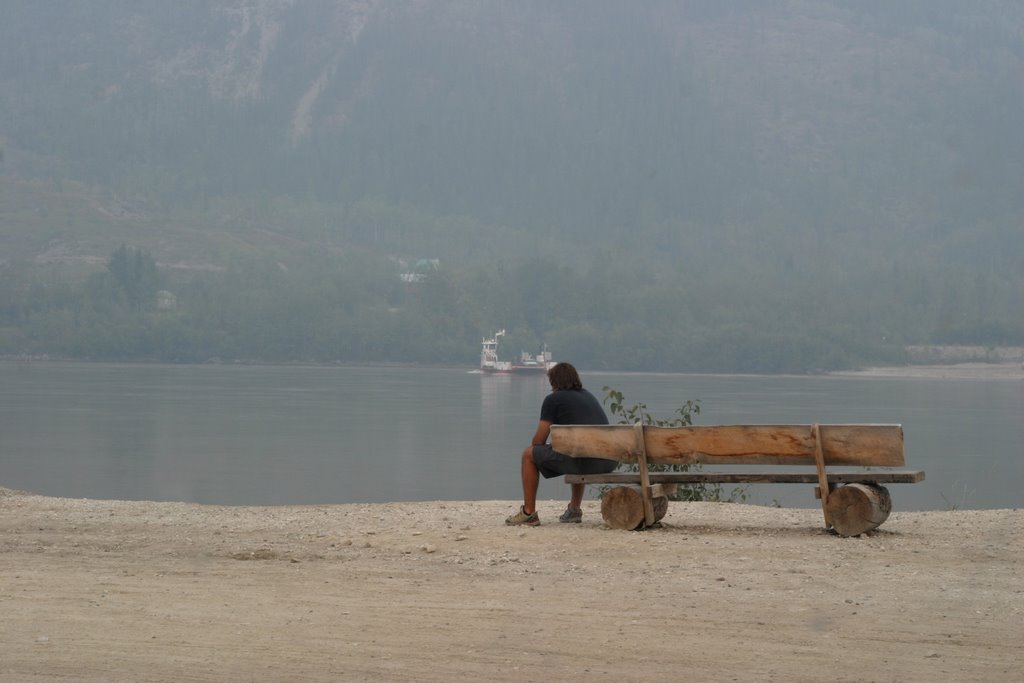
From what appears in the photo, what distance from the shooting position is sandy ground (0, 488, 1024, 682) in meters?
5.73

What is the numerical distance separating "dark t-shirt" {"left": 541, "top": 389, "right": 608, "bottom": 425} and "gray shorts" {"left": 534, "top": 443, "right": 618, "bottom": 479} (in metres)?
0.29

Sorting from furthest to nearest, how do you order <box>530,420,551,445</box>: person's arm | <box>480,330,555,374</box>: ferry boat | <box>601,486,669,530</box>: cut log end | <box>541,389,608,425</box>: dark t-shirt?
<box>480,330,555,374</box>: ferry boat, <box>541,389,608,425</box>: dark t-shirt, <box>530,420,551,445</box>: person's arm, <box>601,486,669,530</box>: cut log end

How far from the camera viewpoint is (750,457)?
8906 millimetres

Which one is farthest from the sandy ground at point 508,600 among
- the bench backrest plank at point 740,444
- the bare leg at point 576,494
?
the bench backrest plank at point 740,444

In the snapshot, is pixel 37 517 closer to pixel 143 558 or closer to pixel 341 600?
pixel 143 558

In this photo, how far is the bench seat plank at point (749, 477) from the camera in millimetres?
8648

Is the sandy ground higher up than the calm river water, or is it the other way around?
the sandy ground

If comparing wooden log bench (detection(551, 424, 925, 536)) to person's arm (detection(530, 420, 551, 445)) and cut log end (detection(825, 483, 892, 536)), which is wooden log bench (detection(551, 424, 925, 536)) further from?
person's arm (detection(530, 420, 551, 445))

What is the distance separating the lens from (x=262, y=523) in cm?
1029

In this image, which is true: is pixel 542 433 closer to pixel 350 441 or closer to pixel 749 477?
pixel 749 477

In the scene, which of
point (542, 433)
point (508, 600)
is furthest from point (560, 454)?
point (508, 600)

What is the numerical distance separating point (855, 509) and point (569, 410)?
206 cm

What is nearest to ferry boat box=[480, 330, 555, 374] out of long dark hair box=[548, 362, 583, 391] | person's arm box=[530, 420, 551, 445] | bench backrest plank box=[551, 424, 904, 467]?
long dark hair box=[548, 362, 583, 391]

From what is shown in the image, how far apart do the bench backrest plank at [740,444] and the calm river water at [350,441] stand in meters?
9.06
